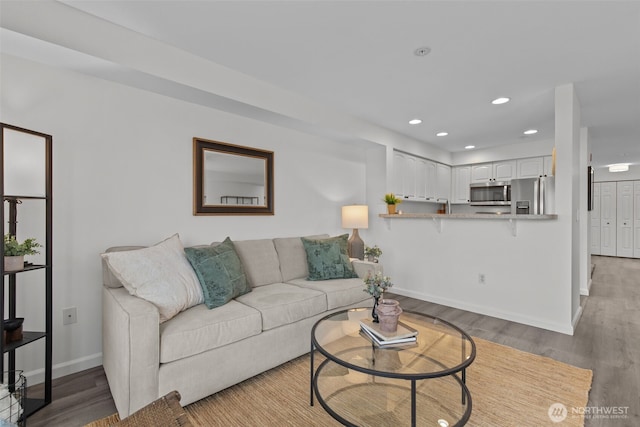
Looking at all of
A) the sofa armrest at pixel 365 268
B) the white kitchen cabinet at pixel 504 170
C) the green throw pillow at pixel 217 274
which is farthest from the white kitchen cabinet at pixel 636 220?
the green throw pillow at pixel 217 274

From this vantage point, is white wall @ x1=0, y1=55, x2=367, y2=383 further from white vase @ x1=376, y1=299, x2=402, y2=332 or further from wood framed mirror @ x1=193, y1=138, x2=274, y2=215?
white vase @ x1=376, y1=299, x2=402, y2=332

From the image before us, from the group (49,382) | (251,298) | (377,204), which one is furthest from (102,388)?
(377,204)

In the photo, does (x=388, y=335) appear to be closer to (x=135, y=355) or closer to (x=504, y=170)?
(x=135, y=355)

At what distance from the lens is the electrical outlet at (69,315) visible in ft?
7.02

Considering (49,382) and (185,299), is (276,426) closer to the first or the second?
(185,299)

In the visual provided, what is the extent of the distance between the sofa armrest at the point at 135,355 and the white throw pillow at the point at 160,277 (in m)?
0.13

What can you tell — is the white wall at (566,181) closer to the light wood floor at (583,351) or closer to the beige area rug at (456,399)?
the light wood floor at (583,351)

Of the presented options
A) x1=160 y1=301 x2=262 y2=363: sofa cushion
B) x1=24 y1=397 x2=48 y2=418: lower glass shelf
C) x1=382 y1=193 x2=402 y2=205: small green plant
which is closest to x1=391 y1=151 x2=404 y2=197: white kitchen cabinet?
x1=382 y1=193 x2=402 y2=205: small green plant

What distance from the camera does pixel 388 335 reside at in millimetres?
1766

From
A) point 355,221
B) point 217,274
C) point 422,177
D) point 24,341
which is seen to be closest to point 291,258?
point 217,274

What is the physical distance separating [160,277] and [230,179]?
1.40 metres

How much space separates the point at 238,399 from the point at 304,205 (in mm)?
2398

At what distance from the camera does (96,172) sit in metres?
2.28

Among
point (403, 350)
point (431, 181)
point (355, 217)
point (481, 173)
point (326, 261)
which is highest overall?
point (481, 173)
